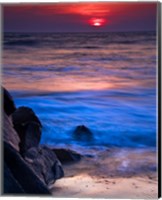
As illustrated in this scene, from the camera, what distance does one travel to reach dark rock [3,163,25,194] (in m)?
3.85

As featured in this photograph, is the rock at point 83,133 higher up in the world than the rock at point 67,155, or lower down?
higher up

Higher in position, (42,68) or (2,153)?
(42,68)

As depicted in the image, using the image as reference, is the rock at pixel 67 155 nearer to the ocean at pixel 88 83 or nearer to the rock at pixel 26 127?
the ocean at pixel 88 83

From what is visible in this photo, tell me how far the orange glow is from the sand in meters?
0.89

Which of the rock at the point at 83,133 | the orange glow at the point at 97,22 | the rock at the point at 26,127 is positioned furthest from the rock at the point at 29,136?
the orange glow at the point at 97,22

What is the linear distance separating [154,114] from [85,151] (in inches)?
21.6

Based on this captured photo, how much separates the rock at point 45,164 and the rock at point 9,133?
5.1 inches

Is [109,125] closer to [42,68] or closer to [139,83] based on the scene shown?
[139,83]

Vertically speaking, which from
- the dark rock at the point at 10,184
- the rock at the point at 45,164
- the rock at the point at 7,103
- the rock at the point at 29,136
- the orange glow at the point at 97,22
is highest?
the orange glow at the point at 97,22

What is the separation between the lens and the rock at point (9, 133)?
152 inches

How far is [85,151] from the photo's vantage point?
381 cm

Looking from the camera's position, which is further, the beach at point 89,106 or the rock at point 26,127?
the rock at point 26,127

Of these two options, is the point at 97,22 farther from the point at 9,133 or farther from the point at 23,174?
the point at 23,174

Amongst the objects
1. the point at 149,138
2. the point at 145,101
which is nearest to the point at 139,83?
the point at 145,101
